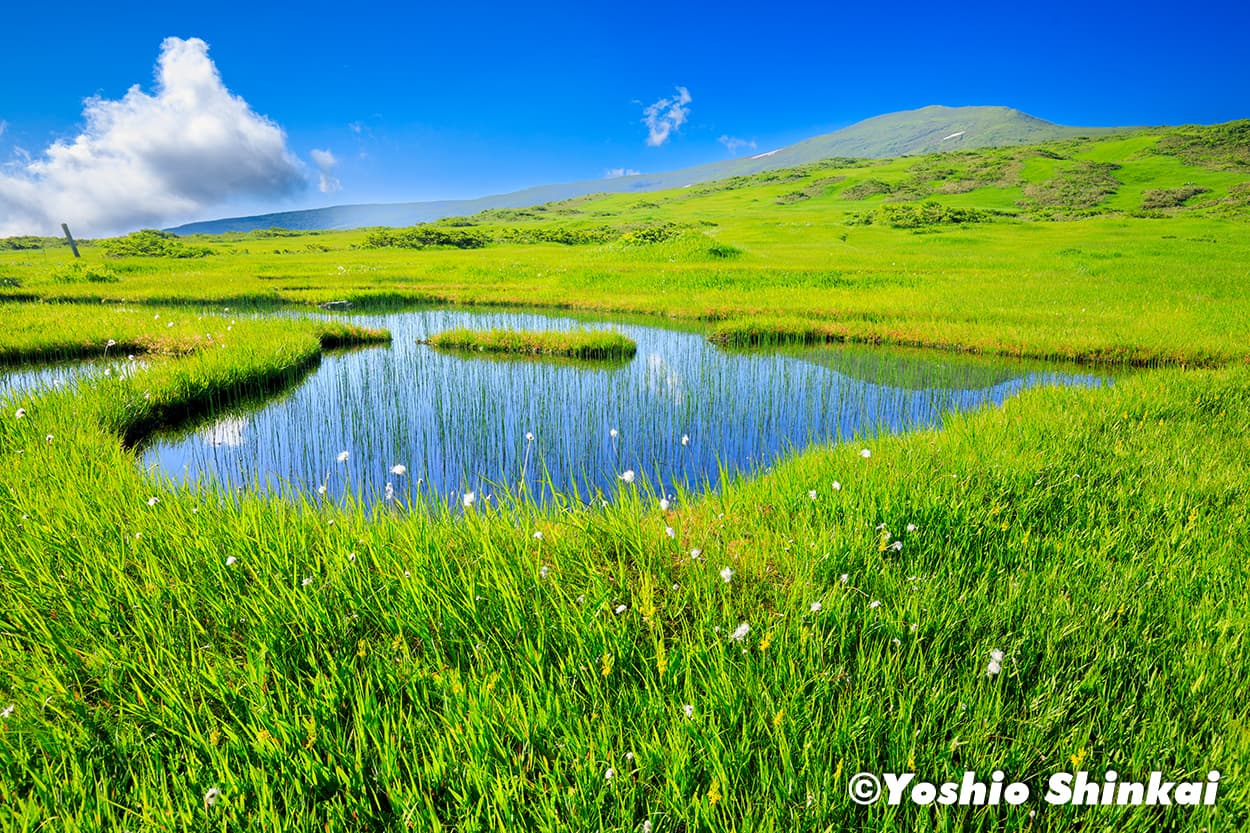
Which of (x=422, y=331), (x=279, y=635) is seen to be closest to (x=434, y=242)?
(x=422, y=331)

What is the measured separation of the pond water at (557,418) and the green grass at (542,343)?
2.28ft

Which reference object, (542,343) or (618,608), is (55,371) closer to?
(542,343)

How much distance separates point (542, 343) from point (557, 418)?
6.11 meters

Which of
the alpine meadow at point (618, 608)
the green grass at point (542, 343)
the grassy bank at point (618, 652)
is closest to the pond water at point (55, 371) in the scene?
the alpine meadow at point (618, 608)

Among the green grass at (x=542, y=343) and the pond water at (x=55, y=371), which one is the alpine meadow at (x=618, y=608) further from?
the green grass at (x=542, y=343)

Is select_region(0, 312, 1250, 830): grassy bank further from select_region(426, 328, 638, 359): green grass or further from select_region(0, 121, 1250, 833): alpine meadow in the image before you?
select_region(426, 328, 638, 359): green grass

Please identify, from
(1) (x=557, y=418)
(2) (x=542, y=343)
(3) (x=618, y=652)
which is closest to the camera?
(3) (x=618, y=652)

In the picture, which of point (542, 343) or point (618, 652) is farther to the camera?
point (542, 343)

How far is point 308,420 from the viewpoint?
31.0 feet

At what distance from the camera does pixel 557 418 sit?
368 inches

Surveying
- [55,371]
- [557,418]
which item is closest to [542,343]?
[557,418]

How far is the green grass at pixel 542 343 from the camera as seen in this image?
14508 millimetres

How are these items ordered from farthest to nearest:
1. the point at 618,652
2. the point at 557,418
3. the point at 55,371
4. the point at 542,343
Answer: the point at 542,343 < the point at 55,371 < the point at 557,418 < the point at 618,652

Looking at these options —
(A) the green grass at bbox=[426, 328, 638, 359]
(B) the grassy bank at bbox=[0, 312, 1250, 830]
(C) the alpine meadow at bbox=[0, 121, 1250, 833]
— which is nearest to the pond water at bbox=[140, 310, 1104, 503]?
(C) the alpine meadow at bbox=[0, 121, 1250, 833]
